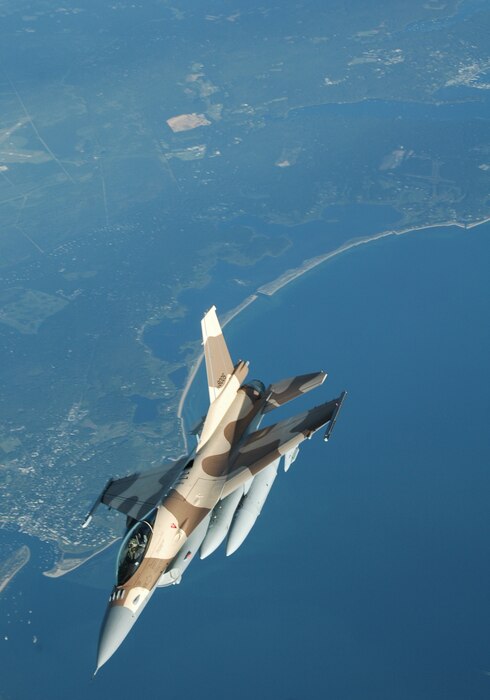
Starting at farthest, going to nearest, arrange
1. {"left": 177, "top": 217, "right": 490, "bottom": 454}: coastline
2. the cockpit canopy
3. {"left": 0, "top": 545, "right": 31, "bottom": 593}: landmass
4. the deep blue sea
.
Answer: {"left": 177, "top": 217, "right": 490, "bottom": 454}: coastline
{"left": 0, "top": 545, "right": 31, "bottom": 593}: landmass
the deep blue sea
the cockpit canopy

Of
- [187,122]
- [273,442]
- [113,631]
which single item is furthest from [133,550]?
[187,122]

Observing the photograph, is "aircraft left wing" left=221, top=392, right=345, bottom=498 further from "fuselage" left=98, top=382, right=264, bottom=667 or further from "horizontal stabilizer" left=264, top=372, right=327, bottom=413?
"horizontal stabilizer" left=264, top=372, right=327, bottom=413

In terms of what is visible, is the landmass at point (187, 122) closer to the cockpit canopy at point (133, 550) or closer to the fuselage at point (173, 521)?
the fuselage at point (173, 521)

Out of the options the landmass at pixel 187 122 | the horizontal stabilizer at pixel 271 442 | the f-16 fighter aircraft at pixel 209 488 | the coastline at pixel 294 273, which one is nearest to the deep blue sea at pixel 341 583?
the coastline at pixel 294 273

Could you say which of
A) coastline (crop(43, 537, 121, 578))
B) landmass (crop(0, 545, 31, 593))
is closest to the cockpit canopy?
coastline (crop(43, 537, 121, 578))

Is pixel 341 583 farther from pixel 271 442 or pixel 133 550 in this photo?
pixel 133 550
